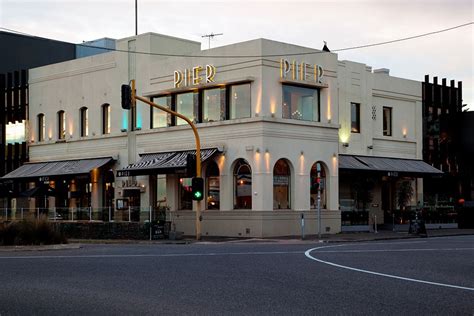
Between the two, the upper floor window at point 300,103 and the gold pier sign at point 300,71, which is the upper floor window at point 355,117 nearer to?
the upper floor window at point 300,103

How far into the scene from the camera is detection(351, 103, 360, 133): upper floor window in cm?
4494

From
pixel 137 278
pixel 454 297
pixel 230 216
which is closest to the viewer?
pixel 454 297

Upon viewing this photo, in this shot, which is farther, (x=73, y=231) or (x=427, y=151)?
(x=427, y=151)

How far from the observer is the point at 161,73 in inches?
1690

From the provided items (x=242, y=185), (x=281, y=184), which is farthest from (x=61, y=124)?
(x=281, y=184)

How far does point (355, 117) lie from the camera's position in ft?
148

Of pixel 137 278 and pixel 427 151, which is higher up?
pixel 427 151

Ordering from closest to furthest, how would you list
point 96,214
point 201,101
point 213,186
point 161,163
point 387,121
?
point 96,214
point 213,186
point 161,163
point 201,101
point 387,121

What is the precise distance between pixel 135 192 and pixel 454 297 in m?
33.1

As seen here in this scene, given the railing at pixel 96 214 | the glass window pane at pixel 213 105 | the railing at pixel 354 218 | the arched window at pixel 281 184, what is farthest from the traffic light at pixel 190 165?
the railing at pixel 354 218

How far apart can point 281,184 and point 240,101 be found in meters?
4.57

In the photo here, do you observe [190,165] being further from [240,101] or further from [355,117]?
[355,117]

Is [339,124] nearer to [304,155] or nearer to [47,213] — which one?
[304,155]

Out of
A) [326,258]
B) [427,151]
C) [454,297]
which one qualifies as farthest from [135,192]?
[454,297]
